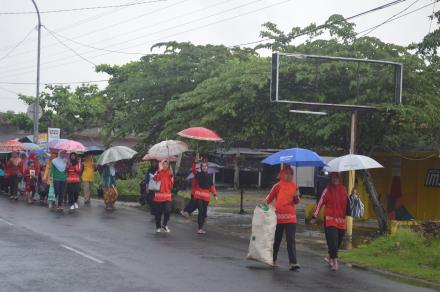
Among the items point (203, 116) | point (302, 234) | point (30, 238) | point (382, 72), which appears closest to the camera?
point (30, 238)

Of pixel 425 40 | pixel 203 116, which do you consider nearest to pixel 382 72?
pixel 425 40

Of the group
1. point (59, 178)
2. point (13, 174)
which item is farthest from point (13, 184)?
point (59, 178)

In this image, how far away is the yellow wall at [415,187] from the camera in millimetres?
20094

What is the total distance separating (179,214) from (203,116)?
392cm

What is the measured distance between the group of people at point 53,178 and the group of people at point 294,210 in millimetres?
9526

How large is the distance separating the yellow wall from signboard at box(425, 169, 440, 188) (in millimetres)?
94

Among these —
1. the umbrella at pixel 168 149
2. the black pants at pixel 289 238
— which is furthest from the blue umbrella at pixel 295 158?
the umbrella at pixel 168 149

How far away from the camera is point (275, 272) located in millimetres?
11086

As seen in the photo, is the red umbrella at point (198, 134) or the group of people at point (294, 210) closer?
the group of people at point (294, 210)

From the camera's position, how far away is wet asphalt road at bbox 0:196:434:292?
933 cm

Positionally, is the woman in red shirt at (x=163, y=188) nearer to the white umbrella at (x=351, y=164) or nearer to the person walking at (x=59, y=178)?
the white umbrella at (x=351, y=164)

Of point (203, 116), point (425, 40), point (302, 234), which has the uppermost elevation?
point (425, 40)

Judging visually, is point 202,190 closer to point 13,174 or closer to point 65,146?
point 65,146

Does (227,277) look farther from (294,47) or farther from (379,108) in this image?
(294,47)
